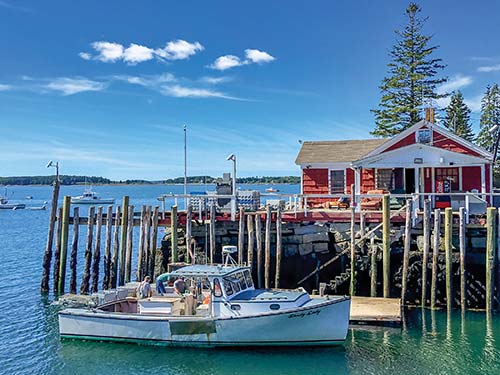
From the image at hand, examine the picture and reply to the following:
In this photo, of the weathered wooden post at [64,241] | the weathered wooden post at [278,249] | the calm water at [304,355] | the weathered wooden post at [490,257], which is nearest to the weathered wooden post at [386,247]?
the calm water at [304,355]

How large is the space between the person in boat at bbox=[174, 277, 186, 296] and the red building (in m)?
10.1

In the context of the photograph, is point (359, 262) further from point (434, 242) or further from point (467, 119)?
point (467, 119)

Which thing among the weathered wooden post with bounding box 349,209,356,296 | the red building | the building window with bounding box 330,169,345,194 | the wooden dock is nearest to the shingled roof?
the red building

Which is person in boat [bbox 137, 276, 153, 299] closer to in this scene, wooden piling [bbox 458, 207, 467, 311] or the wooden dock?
the wooden dock

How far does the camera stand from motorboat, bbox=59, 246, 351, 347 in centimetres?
1384

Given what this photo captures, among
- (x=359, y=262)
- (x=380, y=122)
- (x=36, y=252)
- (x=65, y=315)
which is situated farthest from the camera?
(x=380, y=122)

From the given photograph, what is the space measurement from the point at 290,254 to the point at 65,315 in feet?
27.4

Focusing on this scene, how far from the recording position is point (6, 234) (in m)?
49.9

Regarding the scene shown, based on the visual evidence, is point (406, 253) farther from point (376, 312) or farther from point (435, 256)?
point (376, 312)

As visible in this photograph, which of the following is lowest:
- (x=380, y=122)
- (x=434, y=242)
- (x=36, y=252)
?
Answer: (x=36, y=252)

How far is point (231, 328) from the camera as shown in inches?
553

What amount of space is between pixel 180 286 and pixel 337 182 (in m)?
12.4

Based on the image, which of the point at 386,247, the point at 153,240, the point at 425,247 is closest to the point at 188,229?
the point at 153,240

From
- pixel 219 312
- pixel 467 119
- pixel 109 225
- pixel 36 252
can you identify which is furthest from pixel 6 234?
pixel 467 119
